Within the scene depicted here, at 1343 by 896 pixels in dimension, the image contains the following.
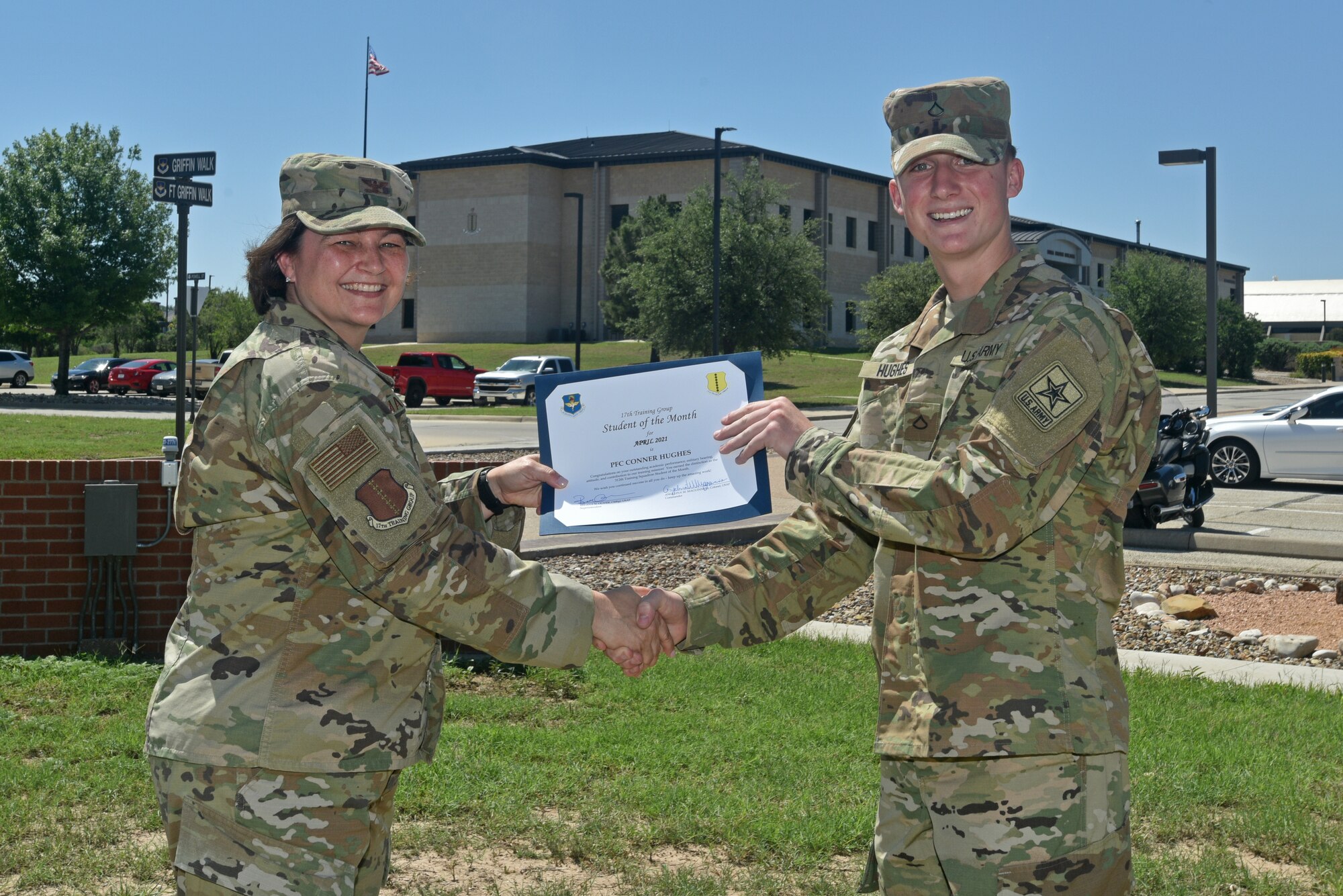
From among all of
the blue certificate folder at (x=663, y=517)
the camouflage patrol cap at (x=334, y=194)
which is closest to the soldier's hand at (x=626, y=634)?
the blue certificate folder at (x=663, y=517)

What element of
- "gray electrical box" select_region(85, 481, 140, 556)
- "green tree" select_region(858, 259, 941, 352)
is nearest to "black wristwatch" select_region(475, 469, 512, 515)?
"gray electrical box" select_region(85, 481, 140, 556)

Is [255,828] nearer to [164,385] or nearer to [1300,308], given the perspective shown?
[164,385]

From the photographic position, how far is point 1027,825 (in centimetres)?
286

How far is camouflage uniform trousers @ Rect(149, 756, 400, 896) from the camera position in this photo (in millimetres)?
2828

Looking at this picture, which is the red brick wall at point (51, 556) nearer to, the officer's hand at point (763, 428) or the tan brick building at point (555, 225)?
the officer's hand at point (763, 428)

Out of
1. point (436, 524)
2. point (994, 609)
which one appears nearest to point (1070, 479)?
point (994, 609)

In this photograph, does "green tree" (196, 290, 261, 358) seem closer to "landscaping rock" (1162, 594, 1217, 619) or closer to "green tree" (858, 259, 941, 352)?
"green tree" (858, 259, 941, 352)

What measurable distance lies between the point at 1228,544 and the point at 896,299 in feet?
153

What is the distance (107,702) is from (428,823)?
2.68 meters

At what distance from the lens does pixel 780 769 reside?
6.03 m

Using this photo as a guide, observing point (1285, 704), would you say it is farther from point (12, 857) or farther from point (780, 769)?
point (12, 857)

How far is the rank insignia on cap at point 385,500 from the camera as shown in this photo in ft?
9.34

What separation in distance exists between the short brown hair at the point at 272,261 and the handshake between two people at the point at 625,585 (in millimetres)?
785

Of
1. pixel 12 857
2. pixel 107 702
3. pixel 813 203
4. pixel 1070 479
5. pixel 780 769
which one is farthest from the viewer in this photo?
pixel 813 203
